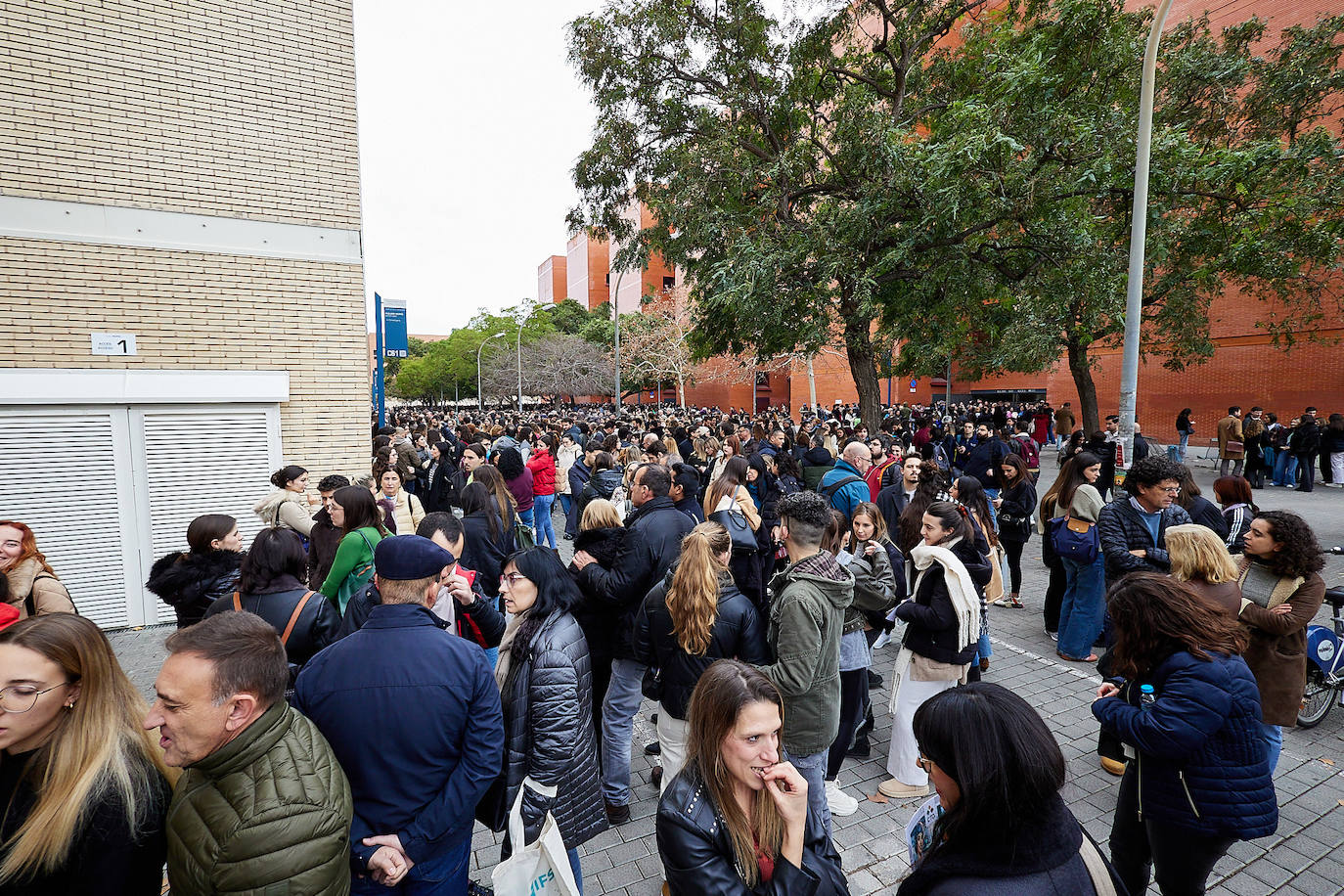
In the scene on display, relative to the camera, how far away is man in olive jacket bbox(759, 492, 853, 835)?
310cm

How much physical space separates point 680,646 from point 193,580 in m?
2.87

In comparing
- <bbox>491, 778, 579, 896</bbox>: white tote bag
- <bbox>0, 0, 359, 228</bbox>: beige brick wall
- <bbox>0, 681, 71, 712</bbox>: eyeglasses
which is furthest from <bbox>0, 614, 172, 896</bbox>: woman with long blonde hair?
<bbox>0, 0, 359, 228</bbox>: beige brick wall

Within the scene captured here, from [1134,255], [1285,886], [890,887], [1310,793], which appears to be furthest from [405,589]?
[1134,255]

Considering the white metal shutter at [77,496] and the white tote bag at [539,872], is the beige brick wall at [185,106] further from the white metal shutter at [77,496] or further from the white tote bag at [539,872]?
the white tote bag at [539,872]

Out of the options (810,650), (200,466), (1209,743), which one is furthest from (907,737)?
(200,466)

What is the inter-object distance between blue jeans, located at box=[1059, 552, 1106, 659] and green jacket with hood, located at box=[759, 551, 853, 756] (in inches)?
159

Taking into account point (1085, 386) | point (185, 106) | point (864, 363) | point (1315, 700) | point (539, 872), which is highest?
point (185, 106)

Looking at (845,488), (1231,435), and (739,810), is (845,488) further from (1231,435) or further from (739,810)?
(1231,435)

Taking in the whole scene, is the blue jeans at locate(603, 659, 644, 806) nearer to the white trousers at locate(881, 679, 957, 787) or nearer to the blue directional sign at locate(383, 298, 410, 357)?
the white trousers at locate(881, 679, 957, 787)

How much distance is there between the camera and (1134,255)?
8500 millimetres

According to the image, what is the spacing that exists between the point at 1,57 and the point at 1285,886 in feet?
42.3

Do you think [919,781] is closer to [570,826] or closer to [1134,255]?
[570,826]

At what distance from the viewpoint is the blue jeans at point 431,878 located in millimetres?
2314

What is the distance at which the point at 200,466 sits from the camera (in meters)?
7.87
